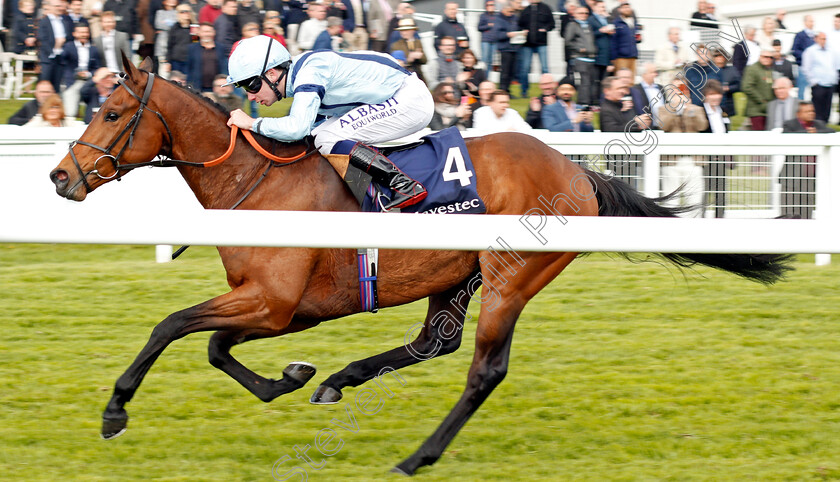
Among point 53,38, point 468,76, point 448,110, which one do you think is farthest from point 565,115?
point 53,38

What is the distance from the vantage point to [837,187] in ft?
22.2

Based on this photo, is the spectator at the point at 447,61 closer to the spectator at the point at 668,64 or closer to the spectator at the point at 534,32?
the spectator at the point at 534,32

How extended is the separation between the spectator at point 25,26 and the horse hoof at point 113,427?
7.46 meters

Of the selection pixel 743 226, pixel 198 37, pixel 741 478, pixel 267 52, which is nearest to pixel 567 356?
pixel 741 478

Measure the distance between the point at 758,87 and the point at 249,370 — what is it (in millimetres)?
7496

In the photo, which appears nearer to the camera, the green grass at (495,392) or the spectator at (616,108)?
the green grass at (495,392)

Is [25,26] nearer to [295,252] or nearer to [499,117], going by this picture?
[499,117]

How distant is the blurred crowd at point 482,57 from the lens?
24.4 feet

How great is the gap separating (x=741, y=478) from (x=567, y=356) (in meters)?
1.75

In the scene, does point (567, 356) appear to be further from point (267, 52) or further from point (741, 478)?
point (267, 52)

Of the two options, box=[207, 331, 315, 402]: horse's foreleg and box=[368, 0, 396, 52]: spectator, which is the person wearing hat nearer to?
box=[368, 0, 396, 52]: spectator

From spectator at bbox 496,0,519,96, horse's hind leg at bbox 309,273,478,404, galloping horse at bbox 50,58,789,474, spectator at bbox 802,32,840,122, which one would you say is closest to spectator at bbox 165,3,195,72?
spectator at bbox 496,0,519,96

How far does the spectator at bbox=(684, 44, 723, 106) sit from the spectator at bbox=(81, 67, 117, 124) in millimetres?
4613

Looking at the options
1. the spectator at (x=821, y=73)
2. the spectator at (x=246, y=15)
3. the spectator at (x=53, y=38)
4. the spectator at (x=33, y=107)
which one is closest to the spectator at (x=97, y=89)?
the spectator at (x=33, y=107)
